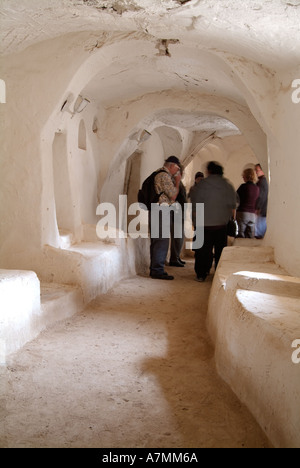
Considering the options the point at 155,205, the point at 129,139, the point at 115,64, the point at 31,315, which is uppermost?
the point at 115,64

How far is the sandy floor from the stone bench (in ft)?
0.33

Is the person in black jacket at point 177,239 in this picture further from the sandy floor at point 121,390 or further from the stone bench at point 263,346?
the stone bench at point 263,346

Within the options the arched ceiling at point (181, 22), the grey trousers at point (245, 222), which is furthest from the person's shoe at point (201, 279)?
the arched ceiling at point (181, 22)

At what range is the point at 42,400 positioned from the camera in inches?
88.9

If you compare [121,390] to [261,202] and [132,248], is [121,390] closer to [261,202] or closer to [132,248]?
[132,248]

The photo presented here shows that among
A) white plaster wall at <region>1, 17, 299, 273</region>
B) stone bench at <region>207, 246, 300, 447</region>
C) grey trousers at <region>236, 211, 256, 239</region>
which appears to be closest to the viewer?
stone bench at <region>207, 246, 300, 447</region>

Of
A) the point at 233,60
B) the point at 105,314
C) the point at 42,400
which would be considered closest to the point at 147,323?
the point at 105,314

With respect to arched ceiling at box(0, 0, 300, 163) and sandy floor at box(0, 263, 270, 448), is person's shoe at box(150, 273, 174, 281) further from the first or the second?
arched ceiling at box(0, 0, 300, 163)

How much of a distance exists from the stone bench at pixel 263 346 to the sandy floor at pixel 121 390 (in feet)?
0.33

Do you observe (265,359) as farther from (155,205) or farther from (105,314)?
(155,205)

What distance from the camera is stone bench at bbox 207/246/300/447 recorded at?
1738mm

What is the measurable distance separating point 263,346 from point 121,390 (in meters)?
0.89

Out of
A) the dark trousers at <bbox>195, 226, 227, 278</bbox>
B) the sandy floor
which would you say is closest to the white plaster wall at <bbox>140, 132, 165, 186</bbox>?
the dark trousers at <bbox>195, 226, 227, 278</bbox>

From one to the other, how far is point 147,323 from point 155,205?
2.17 m
